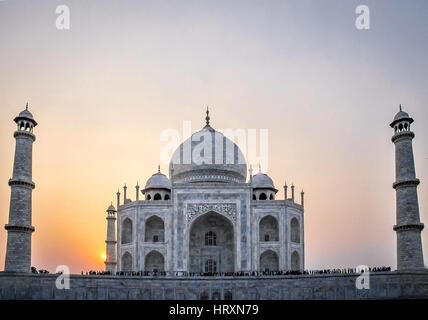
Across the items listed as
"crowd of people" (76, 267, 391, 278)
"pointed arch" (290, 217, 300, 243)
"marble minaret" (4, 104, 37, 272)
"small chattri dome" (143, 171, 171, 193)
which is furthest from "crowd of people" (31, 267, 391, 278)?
"small chattri dome" (143, 171, 171, 193)

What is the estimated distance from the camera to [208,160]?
4584 cm

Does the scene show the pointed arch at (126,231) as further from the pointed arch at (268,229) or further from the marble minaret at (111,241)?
the pointed arch at (268,229)

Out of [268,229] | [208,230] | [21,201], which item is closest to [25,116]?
[21,201]

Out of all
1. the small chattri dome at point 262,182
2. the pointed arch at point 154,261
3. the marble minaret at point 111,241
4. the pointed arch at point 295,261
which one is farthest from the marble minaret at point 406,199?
the marble minaret at point 111,241

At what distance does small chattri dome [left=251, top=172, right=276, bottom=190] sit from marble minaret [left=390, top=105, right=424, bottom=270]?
480 inches

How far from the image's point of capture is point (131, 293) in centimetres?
3462

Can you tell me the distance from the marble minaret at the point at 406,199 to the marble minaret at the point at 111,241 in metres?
23.3

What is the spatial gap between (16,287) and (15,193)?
16.9ft

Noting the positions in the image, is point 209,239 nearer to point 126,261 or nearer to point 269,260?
point 269,260

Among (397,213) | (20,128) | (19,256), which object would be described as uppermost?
(20,128)

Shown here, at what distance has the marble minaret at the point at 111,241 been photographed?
4738cm
